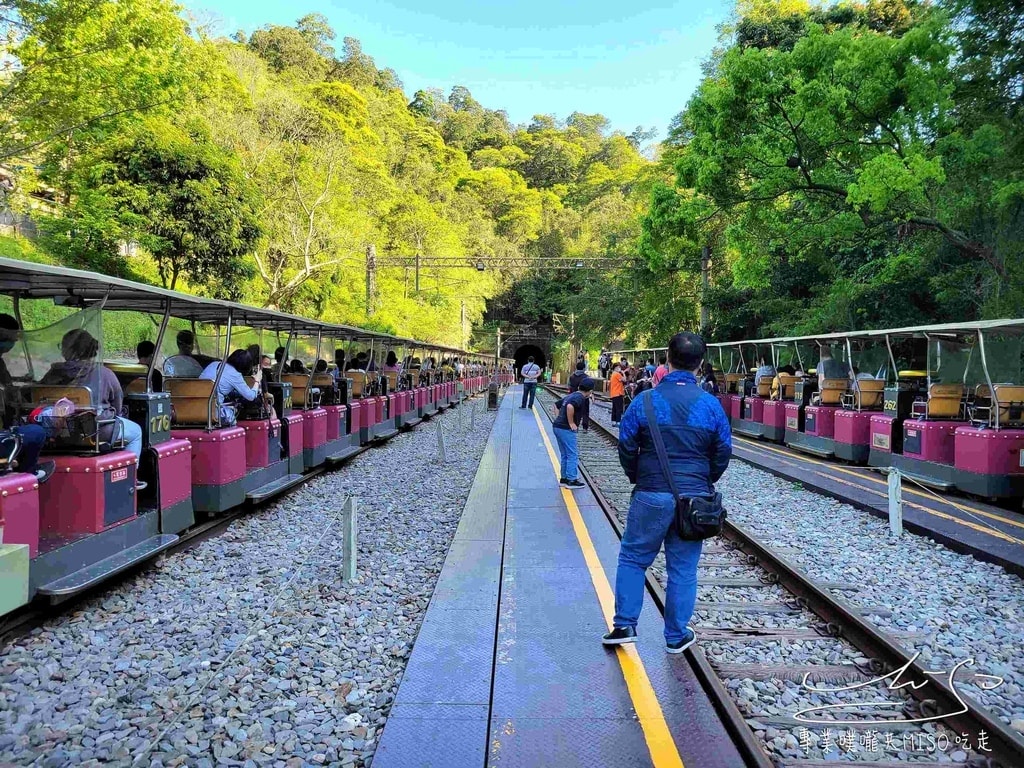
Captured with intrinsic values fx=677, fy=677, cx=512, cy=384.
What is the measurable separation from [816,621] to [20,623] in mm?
5489

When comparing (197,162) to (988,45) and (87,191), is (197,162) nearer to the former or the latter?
A: (87,191)

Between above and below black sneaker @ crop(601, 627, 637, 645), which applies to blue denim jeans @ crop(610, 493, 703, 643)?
above

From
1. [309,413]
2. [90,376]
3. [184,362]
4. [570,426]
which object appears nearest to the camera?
[90,376]

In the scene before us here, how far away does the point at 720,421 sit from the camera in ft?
12.9

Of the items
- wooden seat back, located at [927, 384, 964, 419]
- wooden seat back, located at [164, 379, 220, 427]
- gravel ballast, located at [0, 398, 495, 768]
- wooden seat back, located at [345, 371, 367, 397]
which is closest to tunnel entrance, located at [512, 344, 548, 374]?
wooden seat back, located at [345, 371, 367, 397]

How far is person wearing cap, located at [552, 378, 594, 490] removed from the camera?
860 centimetres

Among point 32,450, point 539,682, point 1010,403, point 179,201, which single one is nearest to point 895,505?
point 1010,403

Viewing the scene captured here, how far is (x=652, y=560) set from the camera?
3.96 meters

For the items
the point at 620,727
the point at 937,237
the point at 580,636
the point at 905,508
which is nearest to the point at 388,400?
the point at 905,508

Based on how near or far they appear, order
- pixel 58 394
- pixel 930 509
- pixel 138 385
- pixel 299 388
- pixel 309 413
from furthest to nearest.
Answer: pixel 299 388
pixel 309 413
pixel 930 509
pixel 138 385
pixel 58 394

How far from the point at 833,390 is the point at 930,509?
544 centimetres

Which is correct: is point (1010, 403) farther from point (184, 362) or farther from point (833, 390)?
point (184, 362)

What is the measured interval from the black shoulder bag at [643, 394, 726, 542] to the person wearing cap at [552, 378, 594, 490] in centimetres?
461

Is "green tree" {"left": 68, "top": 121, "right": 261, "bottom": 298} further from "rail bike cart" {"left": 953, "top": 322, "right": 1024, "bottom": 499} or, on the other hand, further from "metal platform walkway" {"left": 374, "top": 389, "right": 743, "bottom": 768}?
"rail bike cart" {"left": 953, "top": 322, "right": 1024, "bottom": 499}
